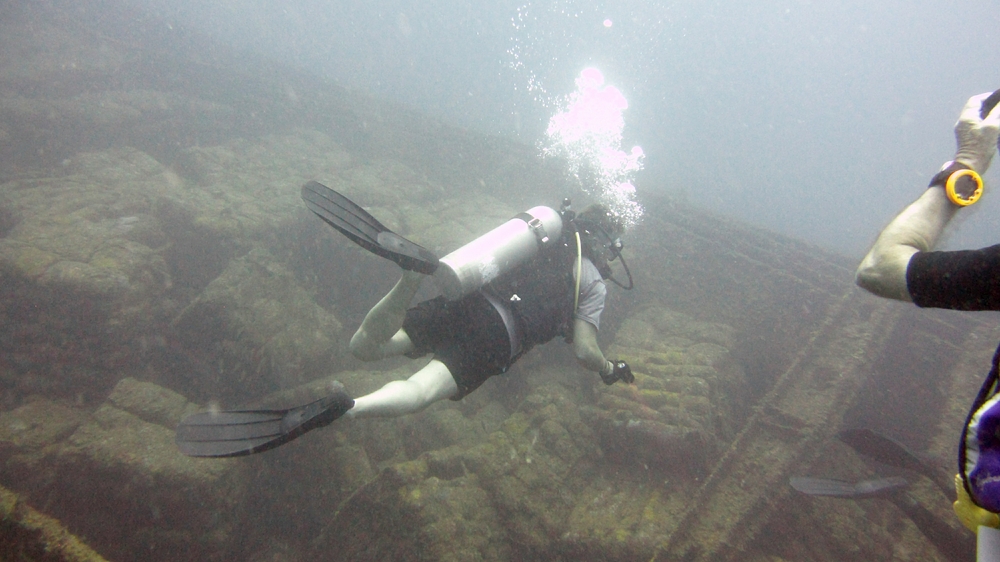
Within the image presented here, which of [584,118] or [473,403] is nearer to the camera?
[473,403]

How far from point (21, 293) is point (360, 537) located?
18.7 feet

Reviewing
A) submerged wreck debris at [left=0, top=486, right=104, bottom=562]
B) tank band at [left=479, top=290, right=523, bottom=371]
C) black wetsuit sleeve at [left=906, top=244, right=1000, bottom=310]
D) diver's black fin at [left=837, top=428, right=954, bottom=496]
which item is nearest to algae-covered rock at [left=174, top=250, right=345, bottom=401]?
submerged wreck debris at [left=0, top=486, right=104, bottom=562]

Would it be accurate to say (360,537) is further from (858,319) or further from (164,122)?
(164,122)

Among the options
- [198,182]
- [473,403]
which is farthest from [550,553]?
[198,182]

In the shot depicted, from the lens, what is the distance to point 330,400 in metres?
2.58

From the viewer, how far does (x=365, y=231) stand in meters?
3.08

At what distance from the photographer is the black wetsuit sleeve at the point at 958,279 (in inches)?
43.8

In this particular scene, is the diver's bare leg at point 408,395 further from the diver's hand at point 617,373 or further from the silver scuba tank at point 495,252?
the diver's hand at point 617,373

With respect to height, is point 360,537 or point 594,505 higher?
point 594,505

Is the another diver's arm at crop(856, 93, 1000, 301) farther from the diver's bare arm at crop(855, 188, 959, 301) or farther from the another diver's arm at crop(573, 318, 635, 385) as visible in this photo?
the another diver's arm at crop(573, 318, 635, 385)

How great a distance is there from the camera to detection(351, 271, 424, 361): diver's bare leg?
10.3ft

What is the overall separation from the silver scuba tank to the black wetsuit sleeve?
2.51m

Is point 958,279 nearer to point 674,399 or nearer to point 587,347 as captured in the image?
point 587,347

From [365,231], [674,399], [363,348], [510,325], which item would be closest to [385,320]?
[363,348]
